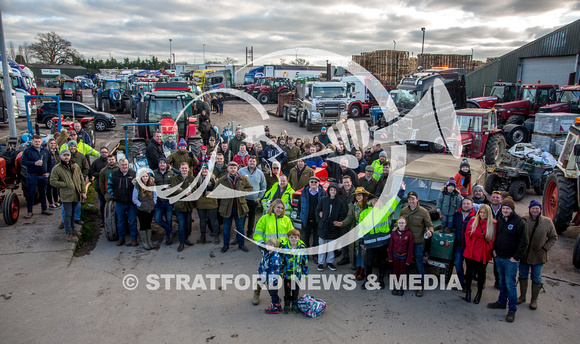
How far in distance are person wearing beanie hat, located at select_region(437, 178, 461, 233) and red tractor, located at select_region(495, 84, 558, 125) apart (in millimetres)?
15825

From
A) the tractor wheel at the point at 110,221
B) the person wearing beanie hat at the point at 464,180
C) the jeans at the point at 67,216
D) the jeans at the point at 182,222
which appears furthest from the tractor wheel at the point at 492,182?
the jeans at the point at 67,216

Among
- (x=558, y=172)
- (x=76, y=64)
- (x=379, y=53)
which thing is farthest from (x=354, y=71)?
(x=76, y=64)

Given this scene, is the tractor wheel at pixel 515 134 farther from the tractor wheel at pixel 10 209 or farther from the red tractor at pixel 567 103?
the tractor wheel at pixel 10 209

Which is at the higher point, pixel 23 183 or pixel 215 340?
pixel 23 183

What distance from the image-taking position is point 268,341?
5.19 m

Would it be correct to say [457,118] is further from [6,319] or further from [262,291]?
[6,319]

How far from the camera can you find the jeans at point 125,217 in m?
8.01

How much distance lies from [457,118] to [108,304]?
1376 cm

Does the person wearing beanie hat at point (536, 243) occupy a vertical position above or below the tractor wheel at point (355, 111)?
below

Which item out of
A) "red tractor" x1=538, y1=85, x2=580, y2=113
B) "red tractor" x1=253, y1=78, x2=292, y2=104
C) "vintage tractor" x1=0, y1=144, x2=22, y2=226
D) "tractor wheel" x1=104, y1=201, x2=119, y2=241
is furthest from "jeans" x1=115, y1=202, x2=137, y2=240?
"red tractor" x1=253, y1=78, x2=292, y2=104

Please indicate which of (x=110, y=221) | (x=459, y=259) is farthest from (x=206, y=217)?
(x=459, y=259)

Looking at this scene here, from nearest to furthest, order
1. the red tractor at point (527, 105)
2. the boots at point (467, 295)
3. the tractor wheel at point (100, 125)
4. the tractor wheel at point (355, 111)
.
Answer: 1. the boots at point (467, 295)
2. the red tractor at point (527, 105)
3. the tractor wheel at point (100, 125)
4. the tractor wheel at point (355, 111)

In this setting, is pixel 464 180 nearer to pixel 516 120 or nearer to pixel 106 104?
pixel 516 120

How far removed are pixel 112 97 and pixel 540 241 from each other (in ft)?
96.3
